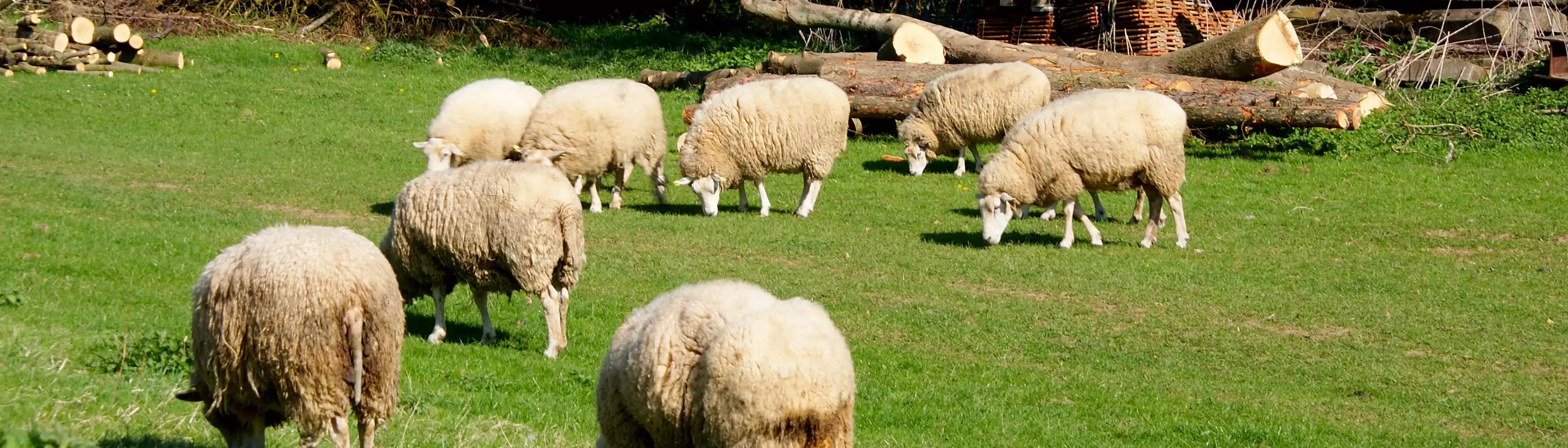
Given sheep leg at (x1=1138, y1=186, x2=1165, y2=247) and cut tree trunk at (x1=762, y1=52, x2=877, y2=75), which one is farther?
cut tree trunk at (x1=762, y1=52, x2=877, y2=75)

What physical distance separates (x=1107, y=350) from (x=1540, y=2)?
52.3ft

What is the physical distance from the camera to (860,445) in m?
6.94

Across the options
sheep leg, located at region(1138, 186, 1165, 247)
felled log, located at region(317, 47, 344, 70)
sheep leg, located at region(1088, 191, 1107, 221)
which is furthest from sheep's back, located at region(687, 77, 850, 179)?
felled log, located at region(317, 47, 344, 70)

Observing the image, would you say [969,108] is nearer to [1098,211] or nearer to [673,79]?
[1098,211]

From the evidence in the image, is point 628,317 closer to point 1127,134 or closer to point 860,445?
point 860,445

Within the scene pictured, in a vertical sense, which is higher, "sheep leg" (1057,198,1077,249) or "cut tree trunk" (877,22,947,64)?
"cut tree trunk" (877,22,947,64)

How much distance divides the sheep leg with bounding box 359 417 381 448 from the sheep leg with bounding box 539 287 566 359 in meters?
2.79

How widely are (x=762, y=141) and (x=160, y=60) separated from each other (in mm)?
13600

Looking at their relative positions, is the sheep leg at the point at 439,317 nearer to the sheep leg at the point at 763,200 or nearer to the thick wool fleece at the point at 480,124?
the thick wool fleece at the point at 480,124

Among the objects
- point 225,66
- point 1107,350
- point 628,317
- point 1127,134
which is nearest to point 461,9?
point 225,66

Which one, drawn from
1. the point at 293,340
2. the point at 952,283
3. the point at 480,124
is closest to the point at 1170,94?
the point at 952,283

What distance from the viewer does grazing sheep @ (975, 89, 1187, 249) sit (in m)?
12.5

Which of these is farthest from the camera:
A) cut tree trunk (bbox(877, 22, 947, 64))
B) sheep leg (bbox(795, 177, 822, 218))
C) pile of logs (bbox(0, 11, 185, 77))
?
pile of logs (bbox(0, 11, 185, 77))

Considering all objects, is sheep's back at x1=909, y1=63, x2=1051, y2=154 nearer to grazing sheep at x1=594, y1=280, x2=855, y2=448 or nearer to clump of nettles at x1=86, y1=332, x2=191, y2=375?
clump of nettles at x1=86, y1=332, x2=191, y2=375
